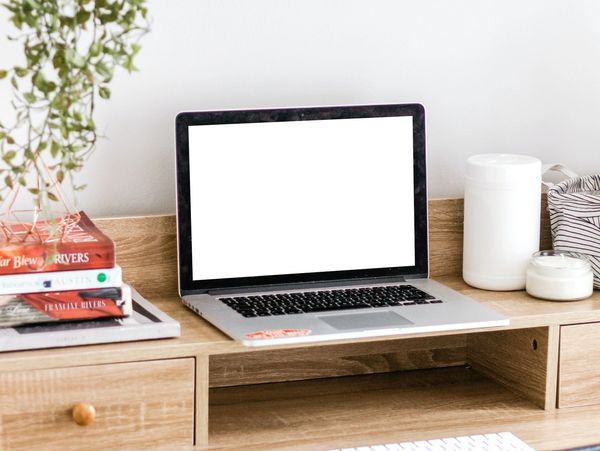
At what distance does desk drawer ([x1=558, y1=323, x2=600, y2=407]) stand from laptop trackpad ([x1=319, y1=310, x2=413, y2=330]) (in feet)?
0.79

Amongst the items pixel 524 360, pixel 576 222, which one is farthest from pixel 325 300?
pixel 576 222

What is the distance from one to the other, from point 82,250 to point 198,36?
0.40 m

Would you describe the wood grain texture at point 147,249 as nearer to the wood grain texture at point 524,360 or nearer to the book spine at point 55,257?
the book spine at point 55,257

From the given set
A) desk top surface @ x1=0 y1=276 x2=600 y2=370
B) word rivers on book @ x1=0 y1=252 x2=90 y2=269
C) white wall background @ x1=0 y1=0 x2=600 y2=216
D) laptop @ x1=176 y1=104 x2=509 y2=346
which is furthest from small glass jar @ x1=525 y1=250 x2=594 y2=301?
word rivers on book @ x1=0 y1=252 x2=90 y2=269

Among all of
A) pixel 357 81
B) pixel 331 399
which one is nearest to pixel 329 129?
pixel 357 81

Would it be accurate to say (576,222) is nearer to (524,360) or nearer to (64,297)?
(524,360)

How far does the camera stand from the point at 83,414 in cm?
128

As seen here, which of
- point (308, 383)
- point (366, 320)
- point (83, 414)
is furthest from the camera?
point (308, 383)

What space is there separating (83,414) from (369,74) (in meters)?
0.69

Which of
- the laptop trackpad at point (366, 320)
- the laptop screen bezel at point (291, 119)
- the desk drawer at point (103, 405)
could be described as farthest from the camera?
the laptop screen bezel at point (291, 119)

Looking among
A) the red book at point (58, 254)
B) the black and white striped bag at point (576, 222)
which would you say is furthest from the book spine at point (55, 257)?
the black and white striped bag at point (576, 222)

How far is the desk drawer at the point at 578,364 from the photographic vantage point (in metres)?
1.50

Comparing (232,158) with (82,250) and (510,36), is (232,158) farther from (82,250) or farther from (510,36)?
(510,36)

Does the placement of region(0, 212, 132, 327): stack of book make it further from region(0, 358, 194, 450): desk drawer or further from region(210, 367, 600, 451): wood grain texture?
region(210, 367, 600, 451): wood grain texture
